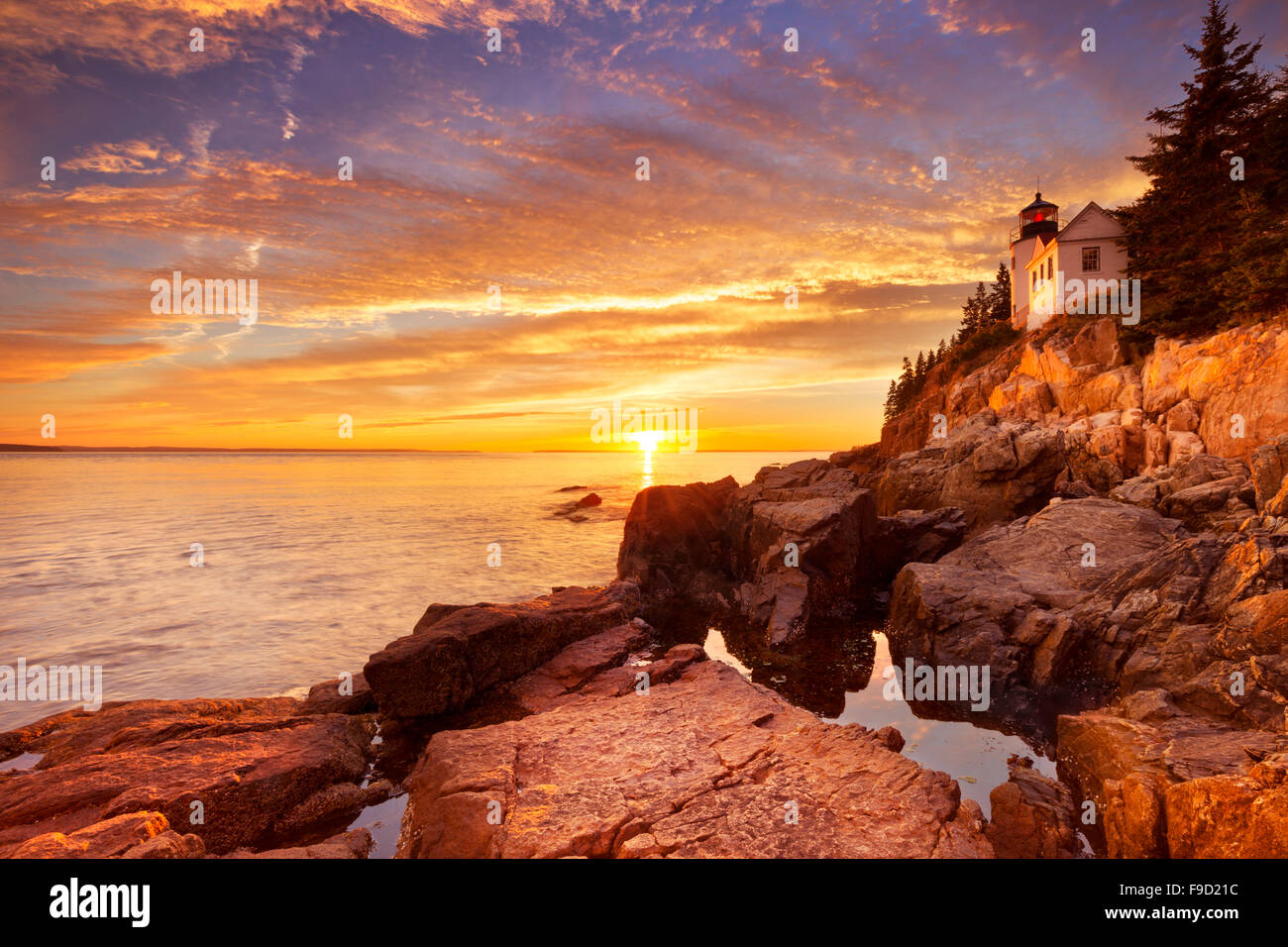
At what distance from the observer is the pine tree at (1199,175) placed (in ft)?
93.9

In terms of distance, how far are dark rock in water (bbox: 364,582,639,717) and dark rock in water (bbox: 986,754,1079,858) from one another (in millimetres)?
9339

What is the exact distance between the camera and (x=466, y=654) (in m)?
11.9

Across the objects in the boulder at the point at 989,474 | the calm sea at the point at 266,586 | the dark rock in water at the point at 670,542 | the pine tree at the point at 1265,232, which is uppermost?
the pine tree at the point at 1265,232

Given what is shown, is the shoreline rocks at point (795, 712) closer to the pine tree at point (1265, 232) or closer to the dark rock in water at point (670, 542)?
the dark rock in water at point (670, 542)

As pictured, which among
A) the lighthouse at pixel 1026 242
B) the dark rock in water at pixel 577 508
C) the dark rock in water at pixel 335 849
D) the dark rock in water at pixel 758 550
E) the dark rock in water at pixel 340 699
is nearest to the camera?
the dark rock in water at pixel 335 849

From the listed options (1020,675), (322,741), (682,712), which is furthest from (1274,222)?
(322,741)

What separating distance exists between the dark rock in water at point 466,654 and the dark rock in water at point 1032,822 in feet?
30.6

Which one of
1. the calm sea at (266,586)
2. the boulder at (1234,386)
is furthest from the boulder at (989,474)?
the calm sea at (266,586)

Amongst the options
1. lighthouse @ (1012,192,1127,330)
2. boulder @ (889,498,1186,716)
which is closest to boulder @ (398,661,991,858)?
boulder @ (889,498,1186,716)

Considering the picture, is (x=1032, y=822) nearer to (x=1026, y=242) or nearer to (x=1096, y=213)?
(x=1096, y=213)

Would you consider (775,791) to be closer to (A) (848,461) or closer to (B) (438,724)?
(B) (438,724)

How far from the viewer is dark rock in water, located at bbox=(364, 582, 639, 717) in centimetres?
1112

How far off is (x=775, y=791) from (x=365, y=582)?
27.6 m
